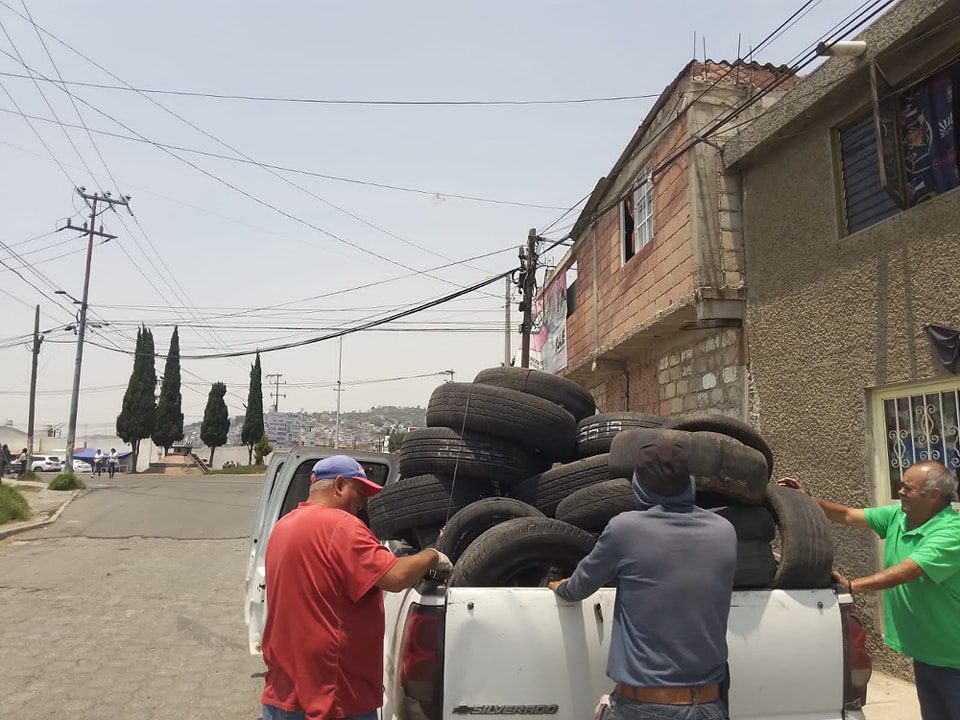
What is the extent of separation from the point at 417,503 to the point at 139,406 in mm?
60357

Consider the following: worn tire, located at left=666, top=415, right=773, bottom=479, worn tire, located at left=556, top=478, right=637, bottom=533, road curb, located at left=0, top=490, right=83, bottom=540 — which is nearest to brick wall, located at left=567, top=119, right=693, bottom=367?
worn tire, located at left=666, top=415, right=773, bottom=479

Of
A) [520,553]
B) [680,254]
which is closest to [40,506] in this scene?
[680,254]

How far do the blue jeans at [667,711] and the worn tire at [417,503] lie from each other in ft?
5.96

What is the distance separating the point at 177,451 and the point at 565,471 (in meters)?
62.8

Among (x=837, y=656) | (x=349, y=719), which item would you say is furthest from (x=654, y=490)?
(x=349, y=719)

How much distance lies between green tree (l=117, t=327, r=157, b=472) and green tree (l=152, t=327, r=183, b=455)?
1087mm

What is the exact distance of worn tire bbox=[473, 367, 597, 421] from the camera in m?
4.97

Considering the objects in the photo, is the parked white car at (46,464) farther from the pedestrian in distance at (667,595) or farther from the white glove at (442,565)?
the pedestrian in distance at (667,595)

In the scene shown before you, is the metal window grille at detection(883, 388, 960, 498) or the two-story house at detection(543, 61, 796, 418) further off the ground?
the two-story house at detection(543, 61, 796, 418)

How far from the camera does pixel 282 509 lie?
219 inches

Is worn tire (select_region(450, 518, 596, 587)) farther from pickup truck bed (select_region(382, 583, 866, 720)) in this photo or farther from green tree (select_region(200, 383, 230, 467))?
green tree (select_region(200, 383, 230, 467))

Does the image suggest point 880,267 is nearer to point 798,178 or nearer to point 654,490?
point 798,178

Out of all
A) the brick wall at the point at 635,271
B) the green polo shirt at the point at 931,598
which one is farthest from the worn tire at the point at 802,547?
the brick wall at the point at 635,271

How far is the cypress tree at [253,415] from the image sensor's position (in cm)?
6888
